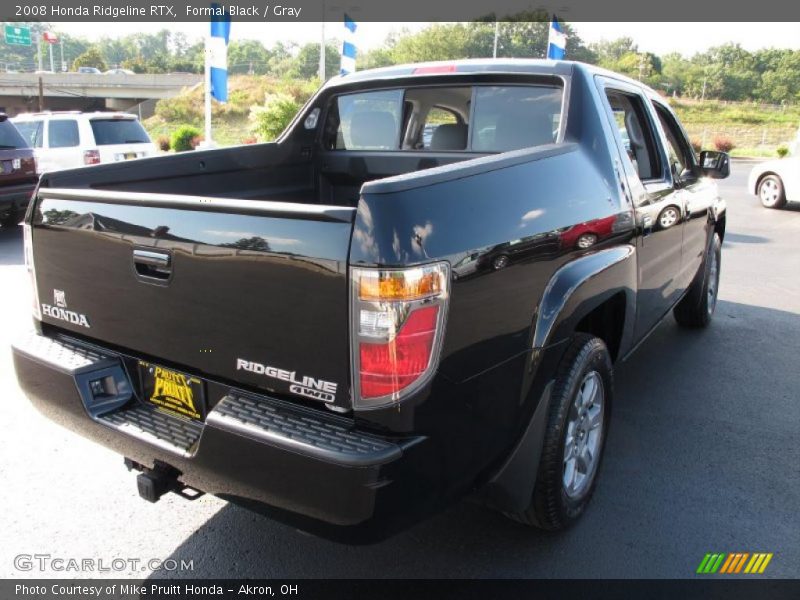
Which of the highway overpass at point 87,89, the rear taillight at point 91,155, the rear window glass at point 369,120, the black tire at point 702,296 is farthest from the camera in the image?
the highway overpass at point 87,89

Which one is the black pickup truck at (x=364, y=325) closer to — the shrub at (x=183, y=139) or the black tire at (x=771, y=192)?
the black tire at (x=771, y=192)

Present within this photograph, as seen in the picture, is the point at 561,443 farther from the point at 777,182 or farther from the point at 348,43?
the point at 348,43

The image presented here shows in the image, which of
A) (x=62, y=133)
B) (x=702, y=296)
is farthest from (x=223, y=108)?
(x=702, y=296)

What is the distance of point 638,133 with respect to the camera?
4148mm

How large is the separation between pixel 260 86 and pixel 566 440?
69.4m

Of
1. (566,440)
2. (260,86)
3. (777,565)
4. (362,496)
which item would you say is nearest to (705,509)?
(777,565)

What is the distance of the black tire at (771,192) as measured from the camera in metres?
13.8

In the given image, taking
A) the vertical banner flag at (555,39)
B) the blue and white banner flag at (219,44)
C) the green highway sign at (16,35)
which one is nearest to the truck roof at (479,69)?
the blue and white banner flag at (219,44)

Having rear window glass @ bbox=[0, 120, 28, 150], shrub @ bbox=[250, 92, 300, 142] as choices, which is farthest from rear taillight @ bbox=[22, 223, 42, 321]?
shrub @ bbox=[250, 92, 300, 142]

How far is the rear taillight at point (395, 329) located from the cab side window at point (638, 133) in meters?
2.28

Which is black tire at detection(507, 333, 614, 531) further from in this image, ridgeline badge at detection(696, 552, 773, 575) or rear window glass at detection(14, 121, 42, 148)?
rear window glass at detection(14, 121, 42, 148)

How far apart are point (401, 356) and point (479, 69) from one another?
7.54ft

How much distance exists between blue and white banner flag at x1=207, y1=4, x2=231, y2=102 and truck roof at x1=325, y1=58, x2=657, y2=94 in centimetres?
1258

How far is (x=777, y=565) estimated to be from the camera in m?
2.78
